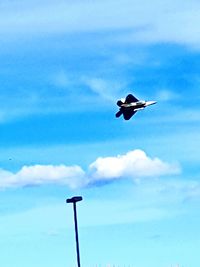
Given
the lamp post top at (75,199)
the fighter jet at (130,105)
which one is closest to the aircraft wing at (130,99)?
the fighter jet at (130,105)

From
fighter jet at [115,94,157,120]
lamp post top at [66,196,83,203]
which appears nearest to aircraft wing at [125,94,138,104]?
fighter jet at [115,94,157,120]

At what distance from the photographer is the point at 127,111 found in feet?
163

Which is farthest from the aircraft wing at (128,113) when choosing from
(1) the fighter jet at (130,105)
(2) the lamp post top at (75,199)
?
(2) the lamp post top at (75,199)

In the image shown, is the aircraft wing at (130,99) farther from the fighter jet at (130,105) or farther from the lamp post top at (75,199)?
the lamp post top at (75,199)

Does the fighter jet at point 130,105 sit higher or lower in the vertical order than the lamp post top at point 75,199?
higher

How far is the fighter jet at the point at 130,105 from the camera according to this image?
49688 millimetres

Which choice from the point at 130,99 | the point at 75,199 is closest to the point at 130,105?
the point at 130,99

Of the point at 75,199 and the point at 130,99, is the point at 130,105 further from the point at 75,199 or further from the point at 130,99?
the point at 75,199

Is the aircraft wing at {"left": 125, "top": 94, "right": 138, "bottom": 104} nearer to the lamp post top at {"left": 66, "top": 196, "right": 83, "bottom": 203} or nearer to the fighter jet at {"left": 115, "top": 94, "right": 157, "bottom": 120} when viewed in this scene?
the fighter jet at {"left": 115, "top": 94, "right": 157, "bottom": 120}

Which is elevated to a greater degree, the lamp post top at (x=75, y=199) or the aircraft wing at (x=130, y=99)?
the aircraft wing at (x=130, y=99)

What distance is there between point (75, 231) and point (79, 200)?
2.47 metres

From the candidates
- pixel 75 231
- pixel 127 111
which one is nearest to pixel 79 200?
pixel 75 231

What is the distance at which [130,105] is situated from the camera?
50125mm

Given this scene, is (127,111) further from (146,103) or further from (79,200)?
(79,200)
